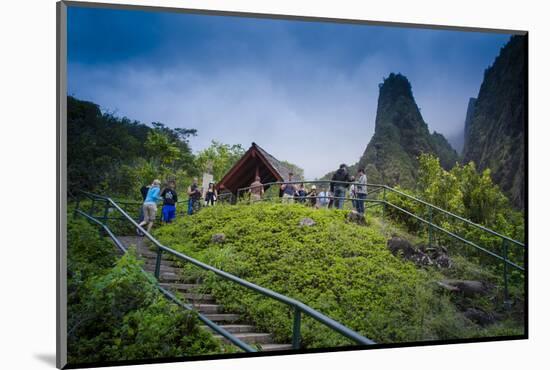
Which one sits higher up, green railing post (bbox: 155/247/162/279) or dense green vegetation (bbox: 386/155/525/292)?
dense green vegetation (bbox: 386/155/525/292)

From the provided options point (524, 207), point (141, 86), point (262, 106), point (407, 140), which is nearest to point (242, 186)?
point (262, 106)

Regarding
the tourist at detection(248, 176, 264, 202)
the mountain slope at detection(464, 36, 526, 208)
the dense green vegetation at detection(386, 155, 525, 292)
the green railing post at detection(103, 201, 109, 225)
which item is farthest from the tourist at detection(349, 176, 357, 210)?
the green railing post at detection(103, 201, 109, 225)

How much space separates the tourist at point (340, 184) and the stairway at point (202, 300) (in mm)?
1900

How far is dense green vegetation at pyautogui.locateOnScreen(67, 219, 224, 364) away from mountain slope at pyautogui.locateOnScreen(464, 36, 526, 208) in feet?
13.5

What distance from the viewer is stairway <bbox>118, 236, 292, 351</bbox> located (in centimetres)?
647

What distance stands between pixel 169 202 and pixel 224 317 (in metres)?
1.34

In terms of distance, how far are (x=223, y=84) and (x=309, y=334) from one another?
281cm

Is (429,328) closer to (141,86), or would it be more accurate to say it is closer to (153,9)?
(141,86)

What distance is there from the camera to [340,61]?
7.48 m

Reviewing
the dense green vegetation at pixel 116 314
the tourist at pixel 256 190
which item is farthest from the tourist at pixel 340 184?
the dense green vegetation at pixel 116 314

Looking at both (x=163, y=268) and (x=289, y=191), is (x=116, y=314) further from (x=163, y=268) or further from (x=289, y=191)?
(x=289, y=191)

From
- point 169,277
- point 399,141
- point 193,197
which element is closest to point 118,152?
point 193,197

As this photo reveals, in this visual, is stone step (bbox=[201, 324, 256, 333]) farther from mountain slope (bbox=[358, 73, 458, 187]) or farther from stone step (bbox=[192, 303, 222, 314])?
mountain slope (bbox=[358, 73, 458, 187])

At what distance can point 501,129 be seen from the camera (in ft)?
26.5
